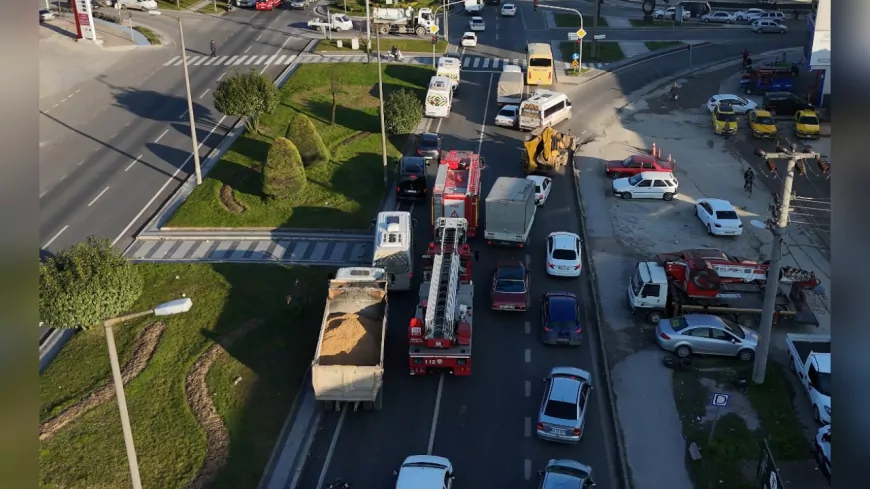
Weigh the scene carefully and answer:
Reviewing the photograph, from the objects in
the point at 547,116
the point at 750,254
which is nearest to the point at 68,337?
the point at 750,254

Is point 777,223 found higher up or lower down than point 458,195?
higher up

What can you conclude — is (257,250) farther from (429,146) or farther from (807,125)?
(807,125)

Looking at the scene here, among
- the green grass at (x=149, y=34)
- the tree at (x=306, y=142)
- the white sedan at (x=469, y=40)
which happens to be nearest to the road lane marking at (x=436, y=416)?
the tree at (x=306, y=142)

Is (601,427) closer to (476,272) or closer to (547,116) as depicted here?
(476,272)

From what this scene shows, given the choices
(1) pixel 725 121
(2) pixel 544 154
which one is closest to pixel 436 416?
(2) pixel 544 154

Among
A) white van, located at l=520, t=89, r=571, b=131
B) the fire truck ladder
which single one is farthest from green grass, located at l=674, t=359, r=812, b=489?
white van, located at l=520, t=89, r=571, b=131
